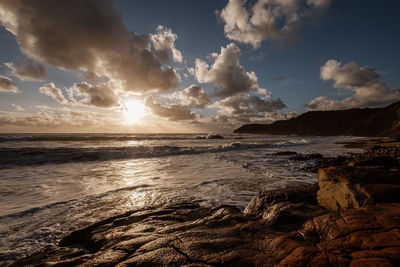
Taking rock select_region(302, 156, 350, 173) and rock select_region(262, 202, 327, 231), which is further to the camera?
rock select_region(302, 156, 350, 173)

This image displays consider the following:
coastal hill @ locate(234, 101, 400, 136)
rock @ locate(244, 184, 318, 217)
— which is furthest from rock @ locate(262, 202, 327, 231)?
coastal hill @ locate(234, 101, 400, 136)

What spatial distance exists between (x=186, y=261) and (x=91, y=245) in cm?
206

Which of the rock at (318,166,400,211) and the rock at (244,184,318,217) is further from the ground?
the rock at (318,166,400,211)

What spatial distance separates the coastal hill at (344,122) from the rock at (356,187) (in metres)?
72.3

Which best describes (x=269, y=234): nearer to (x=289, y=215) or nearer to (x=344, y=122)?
(x=289, y=215)

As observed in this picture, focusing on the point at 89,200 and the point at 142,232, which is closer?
the point at 142,232

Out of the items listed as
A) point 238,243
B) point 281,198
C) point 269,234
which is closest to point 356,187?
point 281,198

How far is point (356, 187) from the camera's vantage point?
3.19m

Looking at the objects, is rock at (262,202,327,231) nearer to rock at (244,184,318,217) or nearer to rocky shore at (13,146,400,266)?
rocky shore at (13,146,400,266)

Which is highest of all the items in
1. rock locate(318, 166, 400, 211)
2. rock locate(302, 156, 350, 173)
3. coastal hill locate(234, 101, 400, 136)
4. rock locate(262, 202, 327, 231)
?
coastal hill locate(234, 101, 400, 136)

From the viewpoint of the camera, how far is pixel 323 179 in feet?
12.8

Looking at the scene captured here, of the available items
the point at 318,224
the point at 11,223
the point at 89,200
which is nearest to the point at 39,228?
the point at 11,223

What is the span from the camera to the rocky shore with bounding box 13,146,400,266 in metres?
1.99

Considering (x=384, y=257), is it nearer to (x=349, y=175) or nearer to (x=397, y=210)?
(x=397, y=210)
